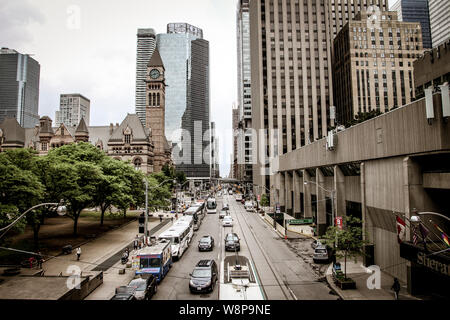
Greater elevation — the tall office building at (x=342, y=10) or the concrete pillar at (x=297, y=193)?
Answer: the tall office building at (x=342, y=10)

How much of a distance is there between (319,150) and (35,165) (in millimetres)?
Answer: 33207

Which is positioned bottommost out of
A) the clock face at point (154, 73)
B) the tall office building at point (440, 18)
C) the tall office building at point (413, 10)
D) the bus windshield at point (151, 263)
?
the bus windshield at point (151, 263)

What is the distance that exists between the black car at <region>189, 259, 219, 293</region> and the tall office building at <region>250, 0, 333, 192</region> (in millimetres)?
69427

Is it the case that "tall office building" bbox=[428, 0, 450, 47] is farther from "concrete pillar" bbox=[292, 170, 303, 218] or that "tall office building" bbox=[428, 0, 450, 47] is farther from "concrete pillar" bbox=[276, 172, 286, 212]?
"concrete pillar" bbox=[292, 170, 303, 218]

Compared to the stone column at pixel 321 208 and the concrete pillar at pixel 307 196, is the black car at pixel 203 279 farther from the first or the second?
the concrete pillar at pixel 307 196

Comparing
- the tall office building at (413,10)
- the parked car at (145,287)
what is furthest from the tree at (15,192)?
the tall office building at (413,10)

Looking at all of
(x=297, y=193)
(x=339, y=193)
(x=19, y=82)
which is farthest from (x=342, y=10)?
(x=19, y=82)

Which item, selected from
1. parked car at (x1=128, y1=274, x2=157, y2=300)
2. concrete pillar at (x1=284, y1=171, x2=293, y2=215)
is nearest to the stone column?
concrete pillar at (x1=284, y1=171, x2=293, y2=215)

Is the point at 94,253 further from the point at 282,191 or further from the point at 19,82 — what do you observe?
the point at 282,191

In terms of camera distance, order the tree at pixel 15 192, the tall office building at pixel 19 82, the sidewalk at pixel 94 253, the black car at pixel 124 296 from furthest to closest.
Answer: the sidewalk at pixel 94 253 → the tree at pixel 15 192 → the black car at pixel 124 296 → the tall office building at pixel 19 82

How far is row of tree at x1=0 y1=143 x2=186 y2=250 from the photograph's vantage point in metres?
21.0

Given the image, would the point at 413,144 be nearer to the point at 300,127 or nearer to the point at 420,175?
the point at 420,175

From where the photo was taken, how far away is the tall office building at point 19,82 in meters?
8.75

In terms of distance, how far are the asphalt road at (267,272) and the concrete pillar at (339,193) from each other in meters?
7.24
